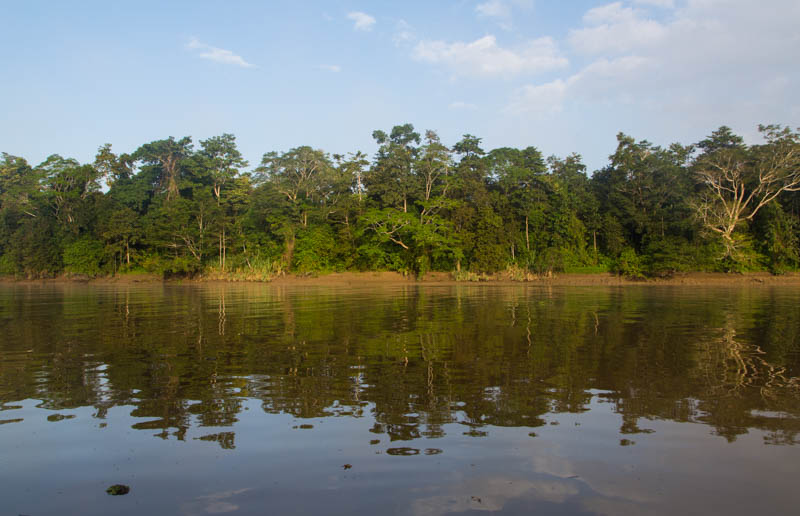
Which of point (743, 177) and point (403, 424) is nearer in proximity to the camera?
point (403, 424)

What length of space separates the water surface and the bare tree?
2718 cm

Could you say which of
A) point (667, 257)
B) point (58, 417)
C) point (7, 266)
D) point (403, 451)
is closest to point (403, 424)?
→ point (403, 451)

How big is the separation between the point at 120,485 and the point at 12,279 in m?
53.1

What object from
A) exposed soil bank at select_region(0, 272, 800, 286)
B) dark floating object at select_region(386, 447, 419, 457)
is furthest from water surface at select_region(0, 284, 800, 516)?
exposed soil bank at select_region(0, 272, 800, 286)

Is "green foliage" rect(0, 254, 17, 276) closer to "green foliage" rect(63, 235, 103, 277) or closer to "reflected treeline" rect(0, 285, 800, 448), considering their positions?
"green foliage" rect(63, 235, 103, 277)

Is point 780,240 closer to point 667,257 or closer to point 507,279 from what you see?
point 667,257

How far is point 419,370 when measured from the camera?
7348 millimetres

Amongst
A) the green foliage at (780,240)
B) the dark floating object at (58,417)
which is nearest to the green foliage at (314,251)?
the green foliage at (780,240)

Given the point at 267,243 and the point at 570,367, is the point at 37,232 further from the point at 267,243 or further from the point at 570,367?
the point at 570,367

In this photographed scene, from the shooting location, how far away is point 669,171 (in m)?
36.8

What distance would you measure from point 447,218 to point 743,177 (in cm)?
2100

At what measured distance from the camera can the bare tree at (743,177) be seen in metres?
32.1

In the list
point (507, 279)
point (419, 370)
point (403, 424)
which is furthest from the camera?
point (507, 279)

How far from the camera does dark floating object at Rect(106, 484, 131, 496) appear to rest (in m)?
3.68
